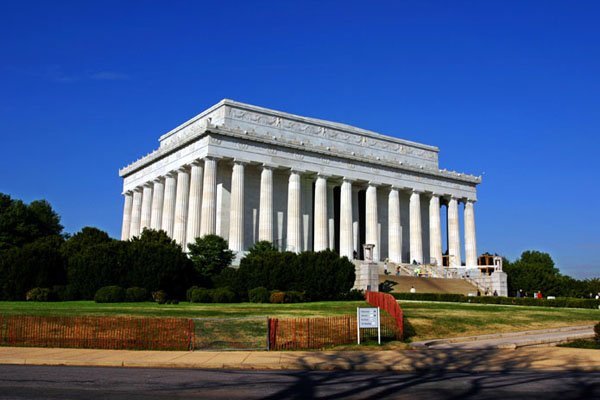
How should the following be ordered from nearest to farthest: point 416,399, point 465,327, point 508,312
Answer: point 416,399 → point 465,327 → point 508,312

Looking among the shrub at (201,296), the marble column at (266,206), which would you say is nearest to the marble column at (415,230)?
the marble column at (266,206)

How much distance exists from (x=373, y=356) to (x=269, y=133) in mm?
61671

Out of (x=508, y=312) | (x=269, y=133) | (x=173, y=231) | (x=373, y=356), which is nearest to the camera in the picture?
(x=373, y=356)

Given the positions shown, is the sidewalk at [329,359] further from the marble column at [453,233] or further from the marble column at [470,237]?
the marble column at [470,237]

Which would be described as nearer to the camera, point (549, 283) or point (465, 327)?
point (465, 327)

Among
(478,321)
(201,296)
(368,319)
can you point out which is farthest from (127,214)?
(368,319)

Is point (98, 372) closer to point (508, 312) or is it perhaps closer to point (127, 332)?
point (127, 332)

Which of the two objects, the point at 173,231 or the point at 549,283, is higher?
the point at 173,231

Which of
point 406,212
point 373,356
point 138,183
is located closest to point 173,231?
point 138,183

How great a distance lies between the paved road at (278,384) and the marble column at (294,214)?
57.9 meters

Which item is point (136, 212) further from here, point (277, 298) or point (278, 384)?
point (278, 384)

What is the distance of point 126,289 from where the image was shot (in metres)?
49.6

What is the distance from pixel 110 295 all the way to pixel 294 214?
115 ft

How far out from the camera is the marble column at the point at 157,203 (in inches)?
3287
